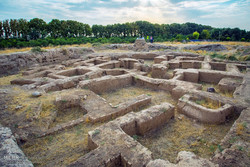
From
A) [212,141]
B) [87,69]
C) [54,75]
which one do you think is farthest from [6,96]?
[212,141]

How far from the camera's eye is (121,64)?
530 inches

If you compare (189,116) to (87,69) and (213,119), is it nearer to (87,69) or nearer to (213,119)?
(213,119)

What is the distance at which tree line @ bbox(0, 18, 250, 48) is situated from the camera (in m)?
27.0

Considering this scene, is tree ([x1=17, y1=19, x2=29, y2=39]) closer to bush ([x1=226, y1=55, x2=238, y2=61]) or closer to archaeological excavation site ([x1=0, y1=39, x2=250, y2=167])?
archaeological excavation site ([x1=0, y1=39, x2=250, y2=167])

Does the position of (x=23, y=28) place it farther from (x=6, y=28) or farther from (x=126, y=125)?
(x=126, y=125)

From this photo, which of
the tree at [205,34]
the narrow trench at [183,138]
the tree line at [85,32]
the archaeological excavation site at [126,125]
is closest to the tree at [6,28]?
the tree line at [85,32]

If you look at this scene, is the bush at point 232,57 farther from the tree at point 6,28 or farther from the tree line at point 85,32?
the tree at point 6,28

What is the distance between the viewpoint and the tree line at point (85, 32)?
88.5 feet

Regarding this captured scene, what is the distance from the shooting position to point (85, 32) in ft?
133

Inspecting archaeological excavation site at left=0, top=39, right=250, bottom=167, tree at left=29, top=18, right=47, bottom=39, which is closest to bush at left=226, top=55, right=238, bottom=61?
archaeological excavation site at left=0, top=39, right=250, bottom=167

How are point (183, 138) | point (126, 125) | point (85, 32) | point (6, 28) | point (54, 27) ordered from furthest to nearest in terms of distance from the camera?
point (85, 32) → point (54, 27) → point (6, 28) → point (183, 138) → point (126, 125)

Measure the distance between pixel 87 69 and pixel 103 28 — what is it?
35.0 meters

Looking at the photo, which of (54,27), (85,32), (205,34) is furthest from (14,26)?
(205,34)

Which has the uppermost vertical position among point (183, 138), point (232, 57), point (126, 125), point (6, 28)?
point (6, 28)
